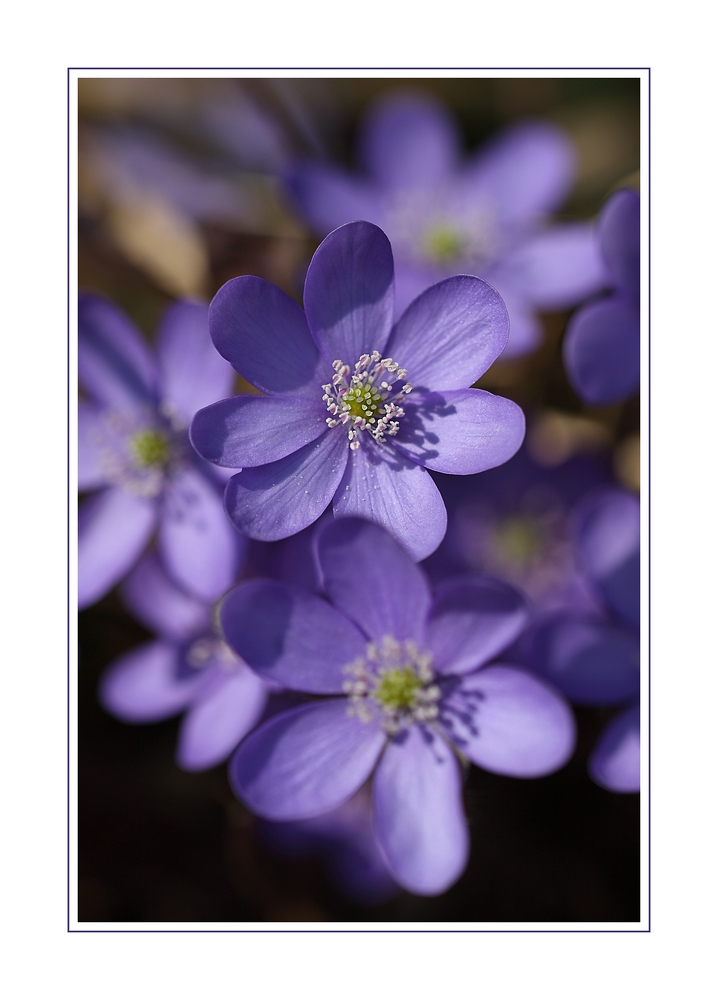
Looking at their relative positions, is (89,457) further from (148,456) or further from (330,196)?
(330,196)

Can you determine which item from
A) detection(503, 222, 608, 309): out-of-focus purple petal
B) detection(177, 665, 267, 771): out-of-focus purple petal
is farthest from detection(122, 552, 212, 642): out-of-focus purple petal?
detection(503, 222, 608, 309): out-of-focus purple petal

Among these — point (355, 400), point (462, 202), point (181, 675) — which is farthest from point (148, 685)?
point (462, 202)

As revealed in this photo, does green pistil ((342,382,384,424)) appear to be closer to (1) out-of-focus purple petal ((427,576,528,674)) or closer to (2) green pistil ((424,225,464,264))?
(1) out-of-focus purple petal ((427,576,528,674))

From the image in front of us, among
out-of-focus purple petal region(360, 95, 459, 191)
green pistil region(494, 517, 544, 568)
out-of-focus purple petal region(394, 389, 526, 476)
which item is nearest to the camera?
out-of-focus purple petal region(394, 389, 526, 476)

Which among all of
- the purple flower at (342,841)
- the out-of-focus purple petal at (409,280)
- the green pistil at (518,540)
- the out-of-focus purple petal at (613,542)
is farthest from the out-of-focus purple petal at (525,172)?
the purple flower at (342,841)
